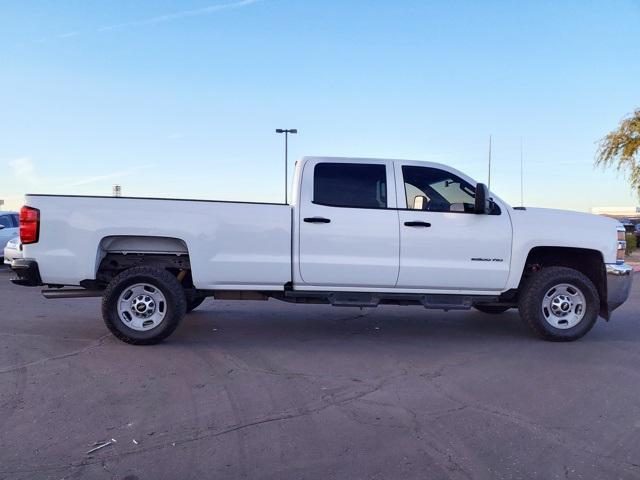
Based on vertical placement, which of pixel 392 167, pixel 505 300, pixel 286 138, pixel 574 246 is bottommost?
pixel 505 300

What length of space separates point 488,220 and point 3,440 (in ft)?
17.3

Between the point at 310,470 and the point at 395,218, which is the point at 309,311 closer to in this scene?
the point at 395,218

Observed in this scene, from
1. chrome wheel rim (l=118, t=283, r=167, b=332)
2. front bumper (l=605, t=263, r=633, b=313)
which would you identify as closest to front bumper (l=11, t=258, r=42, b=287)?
chrome wheel rim (l=118, t=283, r=167, b=332)

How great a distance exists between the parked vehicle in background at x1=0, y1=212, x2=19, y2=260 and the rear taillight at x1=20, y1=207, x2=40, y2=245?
10906mm

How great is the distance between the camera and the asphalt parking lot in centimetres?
369

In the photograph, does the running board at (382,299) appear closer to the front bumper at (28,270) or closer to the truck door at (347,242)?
the truck door at (347,242)

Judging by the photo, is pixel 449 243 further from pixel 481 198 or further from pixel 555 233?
pixel 555 233

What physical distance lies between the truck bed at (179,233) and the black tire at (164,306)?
0.92 ft

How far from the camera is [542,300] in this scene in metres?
6.97

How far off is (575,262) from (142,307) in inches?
209

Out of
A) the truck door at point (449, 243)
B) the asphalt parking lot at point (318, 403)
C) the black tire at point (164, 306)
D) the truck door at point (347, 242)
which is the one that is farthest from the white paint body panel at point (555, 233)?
the black tire at point (164, 306)

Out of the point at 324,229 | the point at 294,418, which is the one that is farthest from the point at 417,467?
the point at 324,229

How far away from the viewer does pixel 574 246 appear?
6.95m

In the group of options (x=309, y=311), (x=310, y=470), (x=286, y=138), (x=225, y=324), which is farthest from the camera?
(x=286, y=138)
